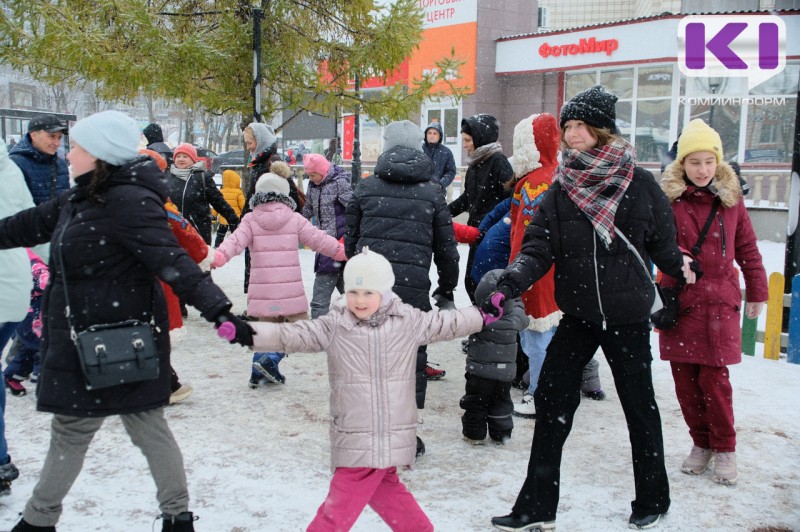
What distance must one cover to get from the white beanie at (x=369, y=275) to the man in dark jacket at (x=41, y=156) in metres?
3.45

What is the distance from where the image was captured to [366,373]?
314 centimetres

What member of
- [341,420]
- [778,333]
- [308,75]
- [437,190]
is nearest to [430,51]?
[308,75]

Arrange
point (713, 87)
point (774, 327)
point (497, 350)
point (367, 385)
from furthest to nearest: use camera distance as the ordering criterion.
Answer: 1. point (713, 87)
2. point (774, 327)
3. point (497, 350)
4. point (367, 385)

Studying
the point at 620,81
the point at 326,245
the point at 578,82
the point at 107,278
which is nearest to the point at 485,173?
the point at 326,245

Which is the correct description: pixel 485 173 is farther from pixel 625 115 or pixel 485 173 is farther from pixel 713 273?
pixel 625 115

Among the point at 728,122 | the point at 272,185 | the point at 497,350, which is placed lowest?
the point at 497,350

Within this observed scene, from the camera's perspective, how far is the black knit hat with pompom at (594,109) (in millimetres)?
3555

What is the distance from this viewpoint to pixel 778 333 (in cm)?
699

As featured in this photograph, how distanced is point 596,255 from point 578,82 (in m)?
22.9

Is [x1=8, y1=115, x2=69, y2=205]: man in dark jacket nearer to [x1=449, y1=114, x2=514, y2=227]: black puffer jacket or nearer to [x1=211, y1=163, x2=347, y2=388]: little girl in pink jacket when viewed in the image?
[x1=211, y1=163, x2=347, y2=388]: little girl in pink jacket

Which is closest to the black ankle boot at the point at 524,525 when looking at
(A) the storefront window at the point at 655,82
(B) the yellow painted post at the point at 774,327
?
(B) the yellow painted post at the point at 774,327

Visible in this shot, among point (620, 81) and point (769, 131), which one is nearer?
point (769, 131)

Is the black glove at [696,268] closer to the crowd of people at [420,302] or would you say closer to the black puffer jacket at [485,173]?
the crowd of people at [420,302]

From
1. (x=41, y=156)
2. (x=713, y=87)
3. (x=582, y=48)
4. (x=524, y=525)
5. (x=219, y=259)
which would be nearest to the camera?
(x=524, y=525)
